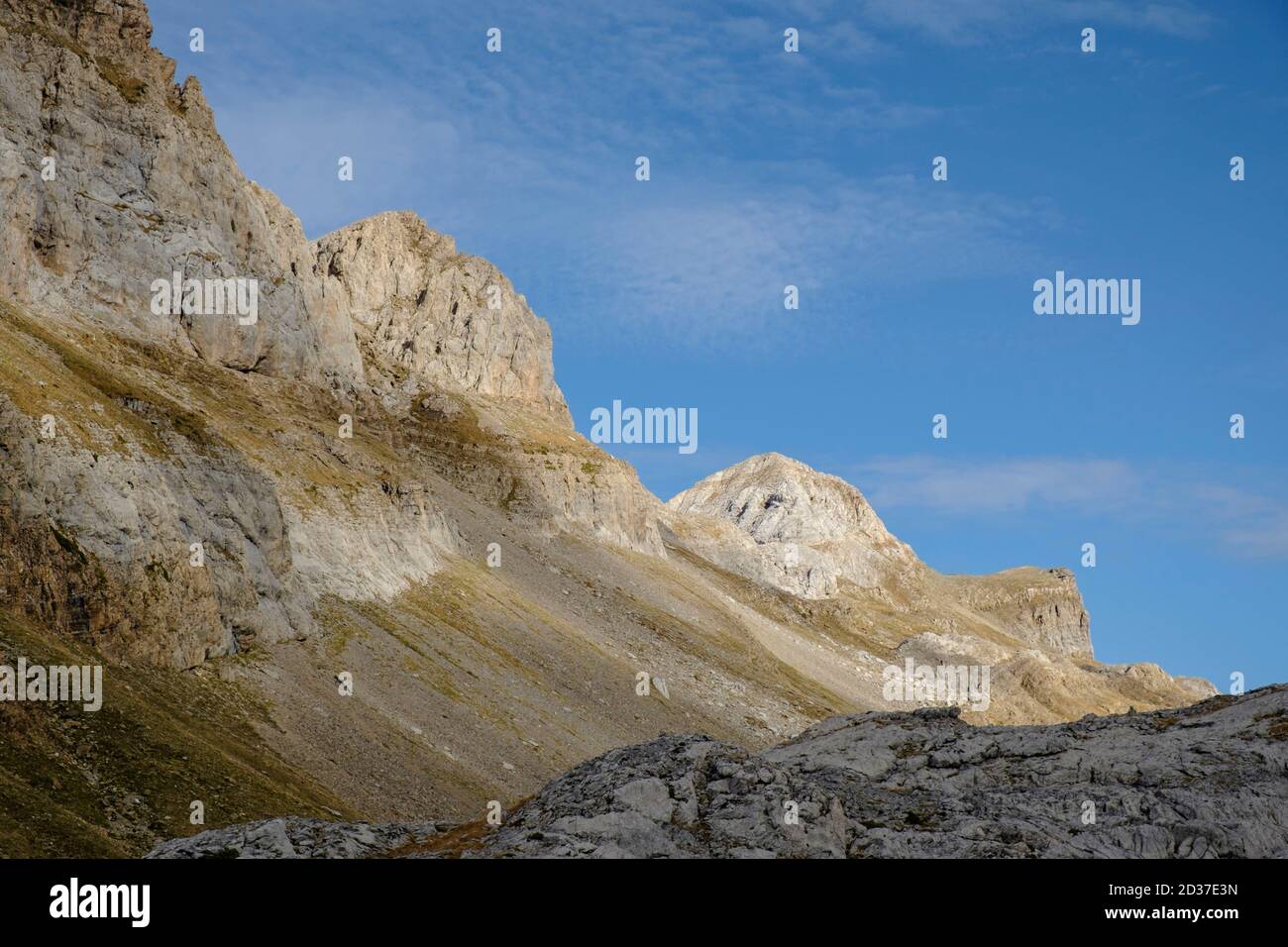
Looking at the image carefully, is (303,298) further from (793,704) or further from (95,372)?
(793,704)

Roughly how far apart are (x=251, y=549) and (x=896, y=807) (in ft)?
231

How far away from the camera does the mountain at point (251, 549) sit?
66.5 m

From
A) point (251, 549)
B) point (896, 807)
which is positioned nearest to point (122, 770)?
point (251, 549)

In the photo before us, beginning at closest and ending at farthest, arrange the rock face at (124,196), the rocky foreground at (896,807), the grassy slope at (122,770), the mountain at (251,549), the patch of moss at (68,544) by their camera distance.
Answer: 1. the rocky foreground at (896,807)
2. the grassy slope at (122,770)
3. the mountain at (251,549)
4. the patch of moss at (68,544)
5. the rock face at (124,196)

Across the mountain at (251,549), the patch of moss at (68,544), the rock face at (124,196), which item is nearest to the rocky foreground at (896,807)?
the mountain at (251,549)

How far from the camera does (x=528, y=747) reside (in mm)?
95125

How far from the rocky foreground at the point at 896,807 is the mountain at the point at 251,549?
68.7 feet

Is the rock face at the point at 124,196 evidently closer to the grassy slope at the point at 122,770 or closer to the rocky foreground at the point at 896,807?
the grassy slope at the point at 122,770

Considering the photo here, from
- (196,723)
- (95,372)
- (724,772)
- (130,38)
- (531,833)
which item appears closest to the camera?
(531,833)

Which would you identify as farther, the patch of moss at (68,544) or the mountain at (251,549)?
the patch of moss at (68,544)

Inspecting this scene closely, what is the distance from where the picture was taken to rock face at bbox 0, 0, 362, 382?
113m

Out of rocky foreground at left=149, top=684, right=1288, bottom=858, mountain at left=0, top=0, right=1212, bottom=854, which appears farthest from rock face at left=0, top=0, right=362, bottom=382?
rocky foreground at left=149, top=684, right=1288, bottom=858
